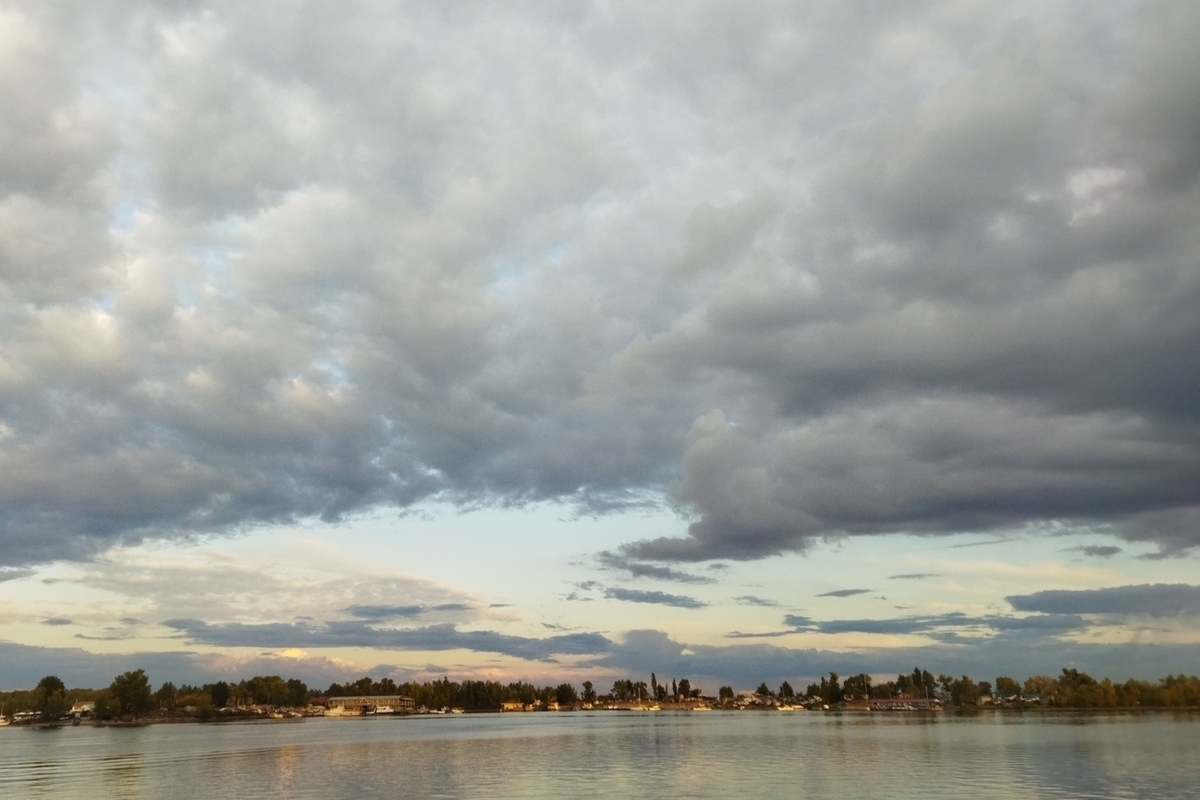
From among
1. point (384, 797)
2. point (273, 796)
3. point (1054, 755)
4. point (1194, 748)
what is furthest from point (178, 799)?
point (1194, 748)

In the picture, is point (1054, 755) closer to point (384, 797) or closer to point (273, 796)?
point (384, 797)

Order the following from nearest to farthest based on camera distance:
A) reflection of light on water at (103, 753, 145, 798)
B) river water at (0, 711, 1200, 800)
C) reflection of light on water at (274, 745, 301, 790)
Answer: river water at (0, 711, 1200, 800) → reflection of light on water at (103, 753, 145, 798) → reflection of light on water at (274, 745, 301, 790)

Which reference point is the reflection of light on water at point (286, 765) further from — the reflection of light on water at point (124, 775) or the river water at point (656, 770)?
the reflection of light on water at point (124, 775)

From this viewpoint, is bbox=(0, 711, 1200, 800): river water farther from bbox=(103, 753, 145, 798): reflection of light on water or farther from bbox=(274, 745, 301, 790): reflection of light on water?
bbox=(274, 745, 301, 790): reflection of light on water

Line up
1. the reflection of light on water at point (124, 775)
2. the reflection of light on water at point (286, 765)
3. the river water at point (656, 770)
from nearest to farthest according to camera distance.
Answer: the river water at point (656, 770), the reflection of light on water at point (124, 775), the reflection of light on water at point (286, 765)

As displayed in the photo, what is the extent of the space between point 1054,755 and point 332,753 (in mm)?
101490

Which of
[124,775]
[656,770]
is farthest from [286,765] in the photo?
[656,770]

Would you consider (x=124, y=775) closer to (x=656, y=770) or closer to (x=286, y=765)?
(x=286, y=765)

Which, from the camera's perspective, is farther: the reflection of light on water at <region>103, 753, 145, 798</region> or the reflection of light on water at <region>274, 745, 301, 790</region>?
the reflection of light on water at <region>274, 745, 301, 790</region>

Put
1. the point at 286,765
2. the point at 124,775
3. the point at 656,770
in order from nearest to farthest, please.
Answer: the point at 656,770
the point at 124,775
the point at 286,765

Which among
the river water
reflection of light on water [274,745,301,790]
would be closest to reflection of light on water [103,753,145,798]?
the river water

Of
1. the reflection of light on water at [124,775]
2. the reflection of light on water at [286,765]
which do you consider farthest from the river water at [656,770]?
the reflection of light on water at [286,765]

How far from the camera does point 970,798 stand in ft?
218

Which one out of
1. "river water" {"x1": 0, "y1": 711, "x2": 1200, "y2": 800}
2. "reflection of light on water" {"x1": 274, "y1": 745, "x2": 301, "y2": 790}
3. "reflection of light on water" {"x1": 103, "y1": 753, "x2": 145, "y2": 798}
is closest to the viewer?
"river water" {"x1": 0, "y1": 711, "x2": 1200, "y2": 800}
